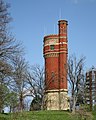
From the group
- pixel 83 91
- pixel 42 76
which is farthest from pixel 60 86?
pixel 83 91

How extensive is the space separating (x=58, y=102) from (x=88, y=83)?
30.1 ft

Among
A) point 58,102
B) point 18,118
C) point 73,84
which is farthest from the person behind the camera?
point 58,102

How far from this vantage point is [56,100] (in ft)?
229

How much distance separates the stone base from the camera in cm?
6769

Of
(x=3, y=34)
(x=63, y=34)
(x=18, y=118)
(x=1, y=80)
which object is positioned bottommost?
(x=18, y=118)

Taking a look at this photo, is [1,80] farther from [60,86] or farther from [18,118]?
[60,86]

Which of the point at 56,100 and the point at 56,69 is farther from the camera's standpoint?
the point at 56,69

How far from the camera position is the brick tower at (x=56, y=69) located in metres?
69.1

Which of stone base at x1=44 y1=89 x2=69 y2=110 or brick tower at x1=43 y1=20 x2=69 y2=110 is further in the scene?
brick tower at x1=43 y1=20 x2=69 y2=110

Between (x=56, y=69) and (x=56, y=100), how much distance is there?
633 centimetres

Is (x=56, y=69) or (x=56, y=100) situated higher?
(x=56, y=69)

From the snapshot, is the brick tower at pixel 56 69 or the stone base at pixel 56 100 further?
the brick tower at pixel 56 69

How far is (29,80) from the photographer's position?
199ft

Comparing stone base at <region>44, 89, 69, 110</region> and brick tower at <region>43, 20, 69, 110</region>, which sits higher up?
brick tower at <region>43, 20, 69, 110</region>
